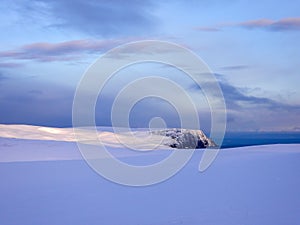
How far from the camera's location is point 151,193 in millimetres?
8336

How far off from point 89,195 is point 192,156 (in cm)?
529

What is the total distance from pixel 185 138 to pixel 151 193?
10.0m

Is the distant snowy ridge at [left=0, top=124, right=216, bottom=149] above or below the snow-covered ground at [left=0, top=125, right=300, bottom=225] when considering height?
above

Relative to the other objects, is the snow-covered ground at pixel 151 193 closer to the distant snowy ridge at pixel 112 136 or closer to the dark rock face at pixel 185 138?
the distant snowy ridge at pixel 112 136

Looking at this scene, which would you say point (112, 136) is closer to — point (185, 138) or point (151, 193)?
point (185, 138)

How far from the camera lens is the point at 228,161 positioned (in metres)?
11.8

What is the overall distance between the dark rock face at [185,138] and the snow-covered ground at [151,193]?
15.5 ft

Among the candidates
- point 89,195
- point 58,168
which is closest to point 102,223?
point 89,195

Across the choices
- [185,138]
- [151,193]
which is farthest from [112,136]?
[151,193]

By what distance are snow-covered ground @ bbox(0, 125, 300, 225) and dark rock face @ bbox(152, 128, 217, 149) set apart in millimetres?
4726

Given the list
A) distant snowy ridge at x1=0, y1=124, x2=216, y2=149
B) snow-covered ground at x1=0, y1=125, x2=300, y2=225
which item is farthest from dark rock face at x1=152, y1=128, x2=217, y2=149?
snow-covered ground at x1=0, y1=125, x2=300, y2=225

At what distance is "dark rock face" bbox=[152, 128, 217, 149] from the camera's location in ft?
56.7

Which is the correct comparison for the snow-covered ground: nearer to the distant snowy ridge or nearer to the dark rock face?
the distant snowy ridge

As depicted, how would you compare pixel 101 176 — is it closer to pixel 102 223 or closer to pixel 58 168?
pixel 58 168
